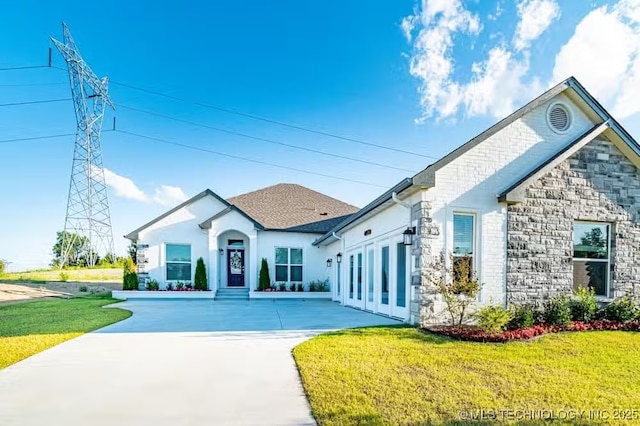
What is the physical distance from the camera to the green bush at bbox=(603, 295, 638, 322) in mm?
9102

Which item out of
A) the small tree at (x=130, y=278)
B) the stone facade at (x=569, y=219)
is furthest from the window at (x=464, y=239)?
the small tree at (x=130, y=278)

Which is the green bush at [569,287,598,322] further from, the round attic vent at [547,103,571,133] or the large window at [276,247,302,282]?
the large window at [276,247,302,282]

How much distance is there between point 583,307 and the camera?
351 inches

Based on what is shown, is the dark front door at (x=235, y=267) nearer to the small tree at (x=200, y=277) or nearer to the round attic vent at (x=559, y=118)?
the small tree at (x=200, y=277)

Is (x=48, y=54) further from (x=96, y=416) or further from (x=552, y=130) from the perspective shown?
(x=552, y=130)

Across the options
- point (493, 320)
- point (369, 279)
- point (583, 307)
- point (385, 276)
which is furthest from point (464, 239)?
point (369, 279)


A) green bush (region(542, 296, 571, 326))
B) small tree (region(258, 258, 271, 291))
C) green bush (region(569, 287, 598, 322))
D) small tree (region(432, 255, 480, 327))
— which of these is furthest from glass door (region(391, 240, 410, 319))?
small tree (region(258, 258, 271, 291))

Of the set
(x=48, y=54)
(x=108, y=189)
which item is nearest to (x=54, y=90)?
(x=48, y=54)

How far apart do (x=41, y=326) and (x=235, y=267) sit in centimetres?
1111

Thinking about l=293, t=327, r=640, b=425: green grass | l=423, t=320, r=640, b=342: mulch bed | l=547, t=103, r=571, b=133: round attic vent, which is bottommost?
l=423, t=320, r=640, b=342: mulch bed

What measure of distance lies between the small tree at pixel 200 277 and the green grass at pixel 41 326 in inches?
232

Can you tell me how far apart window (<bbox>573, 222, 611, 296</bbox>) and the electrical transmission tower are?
111 feet

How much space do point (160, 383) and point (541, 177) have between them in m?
9.43

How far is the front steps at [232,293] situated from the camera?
703 inches
